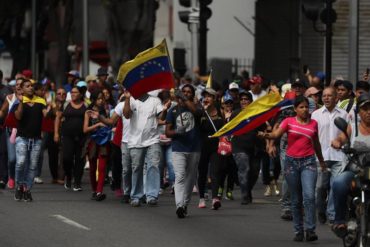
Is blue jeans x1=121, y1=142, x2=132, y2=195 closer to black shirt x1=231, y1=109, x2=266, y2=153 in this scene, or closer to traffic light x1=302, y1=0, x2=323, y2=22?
black shirt x1=231, y1=109, x2=266, y2=153

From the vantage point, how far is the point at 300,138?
15.9 meters

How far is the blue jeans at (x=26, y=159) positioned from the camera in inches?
807

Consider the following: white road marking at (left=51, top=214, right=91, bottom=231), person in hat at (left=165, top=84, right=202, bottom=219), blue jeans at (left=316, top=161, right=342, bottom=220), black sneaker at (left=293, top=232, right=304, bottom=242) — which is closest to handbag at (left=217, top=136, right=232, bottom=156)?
person in hat at (left=165, top=84, right=202, bottom=219)

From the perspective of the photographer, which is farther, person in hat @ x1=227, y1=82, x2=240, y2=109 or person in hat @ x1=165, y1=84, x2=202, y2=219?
person in hat @ x1=227, y1=82, x2=240, y2=109

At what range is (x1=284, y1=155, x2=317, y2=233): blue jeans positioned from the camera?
15820 millimetres

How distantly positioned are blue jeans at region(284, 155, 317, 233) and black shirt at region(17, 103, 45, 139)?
5633mm

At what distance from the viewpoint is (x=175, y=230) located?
1695 centimetres

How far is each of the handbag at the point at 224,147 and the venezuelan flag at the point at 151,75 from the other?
1.19 metres

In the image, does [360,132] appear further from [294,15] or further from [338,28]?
[294,15]

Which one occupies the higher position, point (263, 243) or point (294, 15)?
point (294, 15)

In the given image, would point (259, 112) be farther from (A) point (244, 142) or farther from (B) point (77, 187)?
(B) point (77, 187)

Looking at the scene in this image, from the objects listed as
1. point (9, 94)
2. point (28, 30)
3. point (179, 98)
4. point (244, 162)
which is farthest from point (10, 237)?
point (28, 30)

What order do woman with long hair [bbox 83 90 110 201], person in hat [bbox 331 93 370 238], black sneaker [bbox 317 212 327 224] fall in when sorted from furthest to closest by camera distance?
woman with long hair [bbox 83 90 110 201] → black sneaker [bbox 317 212 327 224] → person in hat [bbox 331 93 370 238]

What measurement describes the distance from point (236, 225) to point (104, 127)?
487 cm
